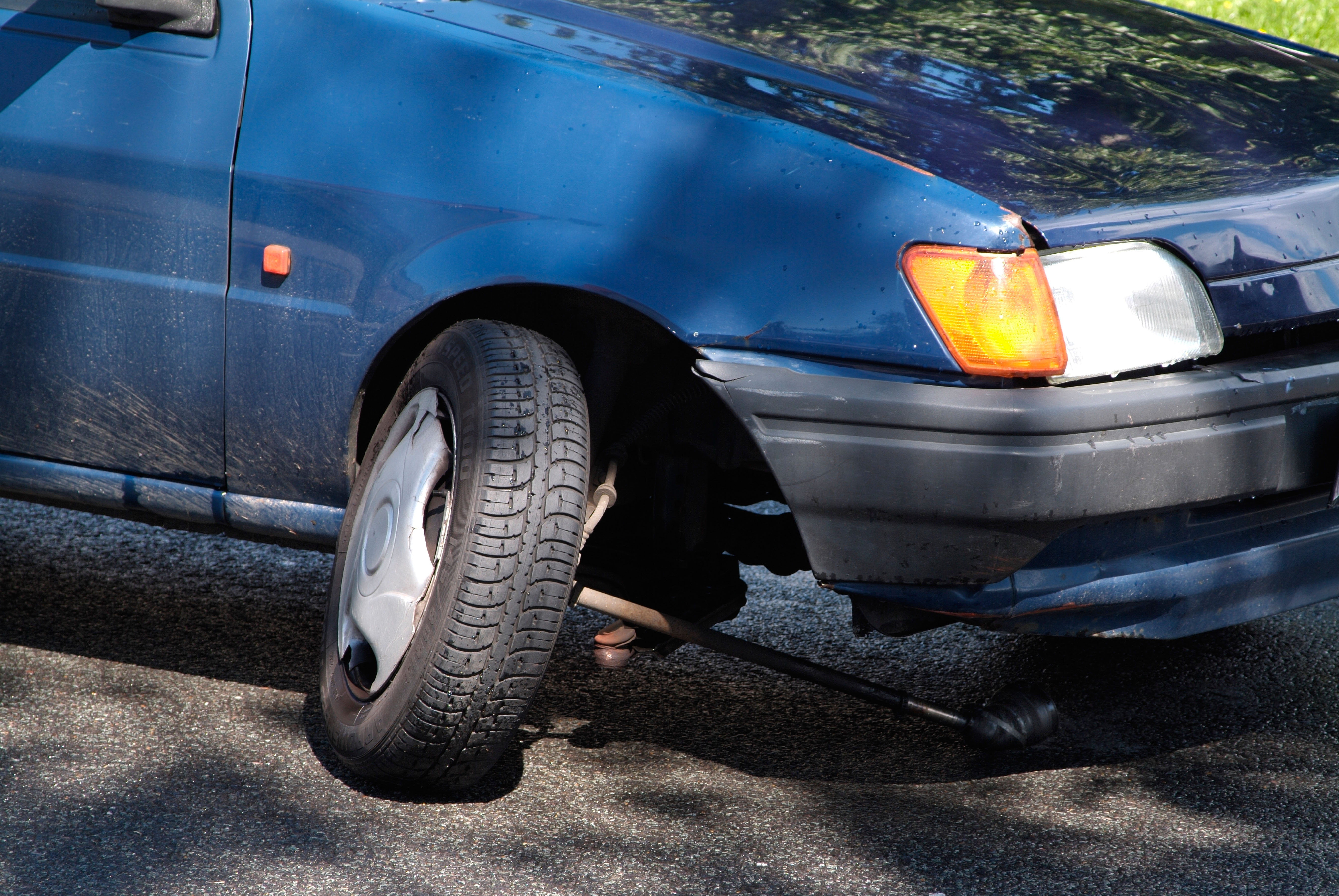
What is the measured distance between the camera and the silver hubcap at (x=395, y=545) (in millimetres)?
2164

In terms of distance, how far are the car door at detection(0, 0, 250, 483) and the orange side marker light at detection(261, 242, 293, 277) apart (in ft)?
0.26

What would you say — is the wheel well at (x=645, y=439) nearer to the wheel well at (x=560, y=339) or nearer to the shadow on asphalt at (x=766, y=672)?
the wheel well at (x=560, y=339)

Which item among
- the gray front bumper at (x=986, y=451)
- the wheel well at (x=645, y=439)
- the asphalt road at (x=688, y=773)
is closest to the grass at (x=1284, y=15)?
the asphalt road at (x=688, y=773)

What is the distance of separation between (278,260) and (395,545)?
534 mm

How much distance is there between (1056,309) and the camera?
1.85m

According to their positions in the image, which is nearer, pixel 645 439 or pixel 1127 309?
pixel 1127 309

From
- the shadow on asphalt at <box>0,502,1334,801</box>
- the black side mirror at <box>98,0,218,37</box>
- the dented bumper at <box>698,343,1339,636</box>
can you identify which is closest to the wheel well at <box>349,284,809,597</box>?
the dented bumper at <box>698,343,1339,636</box>

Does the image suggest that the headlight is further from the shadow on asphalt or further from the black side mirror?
the black side mirror

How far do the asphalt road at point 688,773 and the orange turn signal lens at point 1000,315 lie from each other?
0.79m

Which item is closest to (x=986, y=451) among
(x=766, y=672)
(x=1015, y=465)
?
(x=1015, y=465)

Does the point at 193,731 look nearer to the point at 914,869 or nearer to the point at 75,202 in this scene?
the point at 75,202

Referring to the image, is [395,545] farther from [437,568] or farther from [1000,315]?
[1000,315]

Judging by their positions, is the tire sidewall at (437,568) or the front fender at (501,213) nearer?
the front fender at (501,213)

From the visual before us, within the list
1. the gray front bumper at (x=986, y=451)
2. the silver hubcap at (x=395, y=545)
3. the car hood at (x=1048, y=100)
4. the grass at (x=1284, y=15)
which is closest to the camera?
the gray front bumper at (x=986, y=451)
